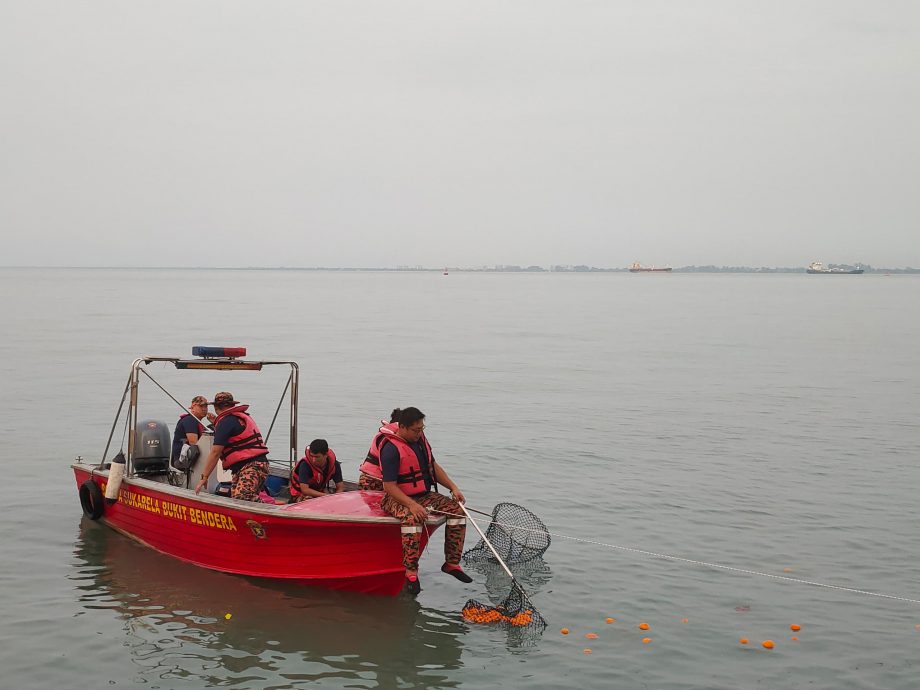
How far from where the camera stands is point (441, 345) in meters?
45.7

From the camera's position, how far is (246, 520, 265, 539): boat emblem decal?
10461 millimetres

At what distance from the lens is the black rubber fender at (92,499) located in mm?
13016

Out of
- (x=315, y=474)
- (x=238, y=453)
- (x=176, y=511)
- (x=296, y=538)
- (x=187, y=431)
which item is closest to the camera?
(x=296, y=538)

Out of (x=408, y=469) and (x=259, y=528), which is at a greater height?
(x=408, y=469)

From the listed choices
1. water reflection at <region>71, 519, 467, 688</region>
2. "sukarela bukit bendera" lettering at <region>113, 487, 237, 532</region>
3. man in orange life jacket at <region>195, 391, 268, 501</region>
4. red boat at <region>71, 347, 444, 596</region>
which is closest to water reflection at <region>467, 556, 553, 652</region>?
water reflection at <region>71, 519, 467, 688</region>

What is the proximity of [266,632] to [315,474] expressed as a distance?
2.33 meters

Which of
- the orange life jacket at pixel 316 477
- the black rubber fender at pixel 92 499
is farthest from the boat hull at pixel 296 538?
the black rubber fender at pixel 92 499

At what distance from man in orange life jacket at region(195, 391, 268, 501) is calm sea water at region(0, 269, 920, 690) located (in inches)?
43.0

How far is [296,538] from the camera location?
34.0ft

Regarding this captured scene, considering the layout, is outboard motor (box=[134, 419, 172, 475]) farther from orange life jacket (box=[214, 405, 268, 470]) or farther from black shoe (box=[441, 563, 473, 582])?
black shoe (box=[441, 563, 473, 582])

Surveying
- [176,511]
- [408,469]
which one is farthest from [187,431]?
[408,469]

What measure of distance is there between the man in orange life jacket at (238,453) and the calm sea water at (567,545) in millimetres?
1092

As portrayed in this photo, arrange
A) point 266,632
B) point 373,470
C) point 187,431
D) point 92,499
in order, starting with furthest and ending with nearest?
point 92,499 → point 187,431 → point 373,470 → point 266,632

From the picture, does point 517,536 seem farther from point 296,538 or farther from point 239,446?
point 239,446
